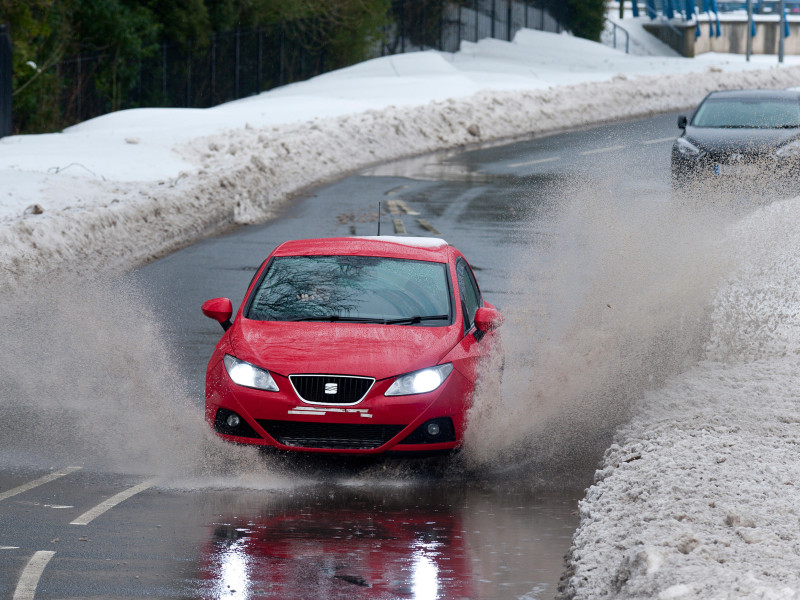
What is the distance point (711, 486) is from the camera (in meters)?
7.29

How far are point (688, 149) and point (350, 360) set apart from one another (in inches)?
570

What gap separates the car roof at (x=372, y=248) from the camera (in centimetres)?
1005

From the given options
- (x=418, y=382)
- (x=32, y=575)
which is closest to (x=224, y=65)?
(x=418, y=382)

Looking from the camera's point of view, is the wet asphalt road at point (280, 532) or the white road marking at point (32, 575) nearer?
the white road marking at point (32, 575)

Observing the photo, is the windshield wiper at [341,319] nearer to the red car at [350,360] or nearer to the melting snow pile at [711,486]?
the red car at [350,360]

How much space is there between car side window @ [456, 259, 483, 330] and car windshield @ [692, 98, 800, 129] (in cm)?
1326

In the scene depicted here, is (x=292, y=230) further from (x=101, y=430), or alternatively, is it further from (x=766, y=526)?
(x=766, y=526)

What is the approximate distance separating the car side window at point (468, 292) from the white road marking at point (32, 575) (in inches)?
147

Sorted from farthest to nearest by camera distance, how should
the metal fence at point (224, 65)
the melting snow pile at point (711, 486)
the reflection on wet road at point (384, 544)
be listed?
the metal fence at point (224, 65) < the reflection on wet road at point (384, 544) < the melting snow pile at point (711, 486)

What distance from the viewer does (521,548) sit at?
7117 mm

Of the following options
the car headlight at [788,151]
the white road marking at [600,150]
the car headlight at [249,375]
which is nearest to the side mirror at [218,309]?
the car headlight at [249,375]

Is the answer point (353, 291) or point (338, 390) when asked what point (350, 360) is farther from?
point (353, 291)

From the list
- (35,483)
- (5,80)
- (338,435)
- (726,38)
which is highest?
(5,80)

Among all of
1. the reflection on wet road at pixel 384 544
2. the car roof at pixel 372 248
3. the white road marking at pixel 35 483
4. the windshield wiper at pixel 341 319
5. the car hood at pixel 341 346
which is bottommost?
the white road marking at pixel 35 483
